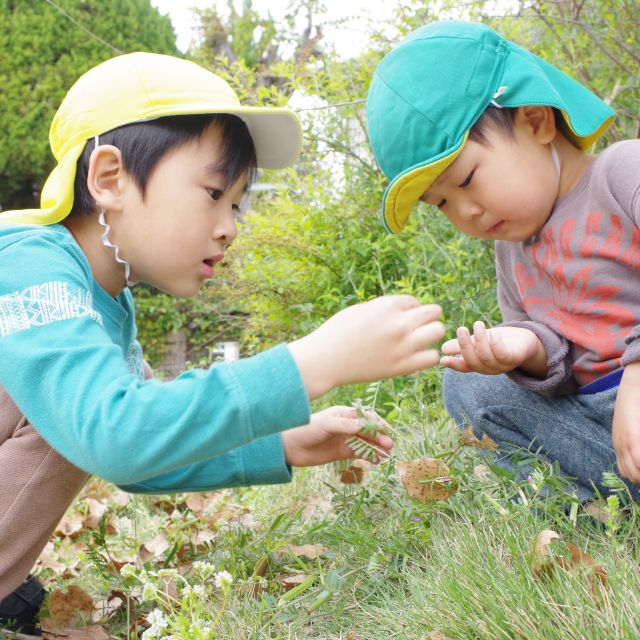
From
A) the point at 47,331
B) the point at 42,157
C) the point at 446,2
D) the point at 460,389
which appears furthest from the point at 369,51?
the point at 42,157

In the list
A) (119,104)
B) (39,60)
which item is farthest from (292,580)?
(39,60)

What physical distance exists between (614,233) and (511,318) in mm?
481

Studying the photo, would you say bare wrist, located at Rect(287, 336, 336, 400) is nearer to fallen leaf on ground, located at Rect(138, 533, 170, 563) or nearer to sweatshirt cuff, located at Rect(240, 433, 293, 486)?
sweatshirt cuff, located at Rect(240, 433, 293, 486)

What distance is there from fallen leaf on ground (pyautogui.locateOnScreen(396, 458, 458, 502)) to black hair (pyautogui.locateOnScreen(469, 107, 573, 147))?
783mm

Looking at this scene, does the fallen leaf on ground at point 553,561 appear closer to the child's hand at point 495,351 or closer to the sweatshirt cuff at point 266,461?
the child's hand at point 495,351

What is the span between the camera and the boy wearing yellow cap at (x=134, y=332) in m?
1.26

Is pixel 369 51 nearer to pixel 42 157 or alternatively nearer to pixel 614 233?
pixel 614 233

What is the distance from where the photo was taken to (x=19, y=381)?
1363mm

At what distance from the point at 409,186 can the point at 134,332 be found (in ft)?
2.85

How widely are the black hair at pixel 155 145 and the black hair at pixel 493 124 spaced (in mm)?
578

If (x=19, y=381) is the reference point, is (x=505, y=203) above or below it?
above

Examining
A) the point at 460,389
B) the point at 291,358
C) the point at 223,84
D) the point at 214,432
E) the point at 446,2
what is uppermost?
the point at 446,2

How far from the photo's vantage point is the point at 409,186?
184 cm

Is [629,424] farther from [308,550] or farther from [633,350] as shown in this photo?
[308,550]
